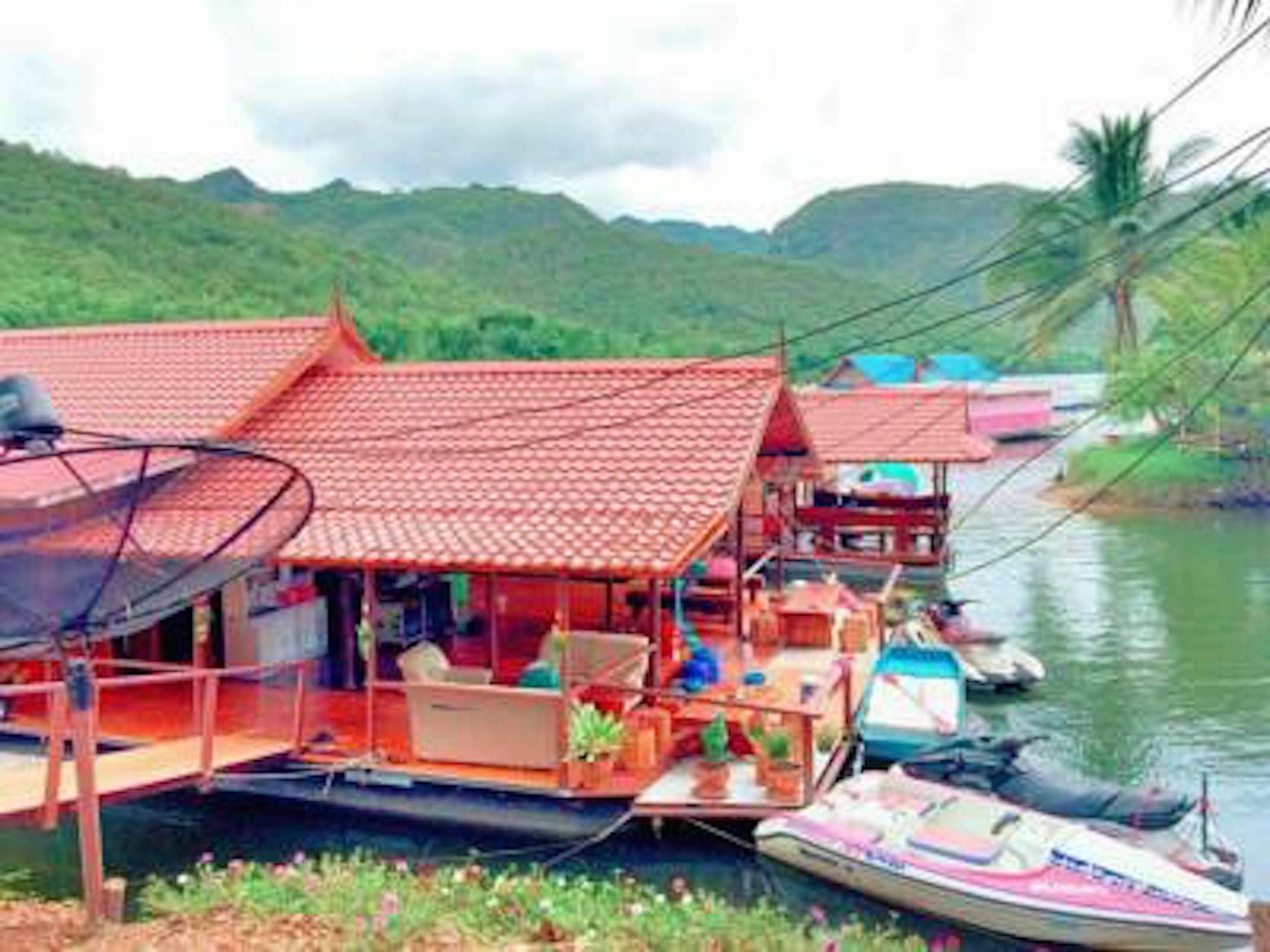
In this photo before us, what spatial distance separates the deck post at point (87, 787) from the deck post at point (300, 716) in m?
4.86

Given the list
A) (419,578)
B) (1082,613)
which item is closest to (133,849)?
(419,578)

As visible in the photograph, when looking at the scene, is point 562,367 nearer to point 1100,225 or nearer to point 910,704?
point 910,704

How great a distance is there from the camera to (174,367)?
1717 cm

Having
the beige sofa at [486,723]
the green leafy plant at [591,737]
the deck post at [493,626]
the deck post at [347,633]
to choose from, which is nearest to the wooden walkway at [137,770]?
the beige sofa at [486,723]

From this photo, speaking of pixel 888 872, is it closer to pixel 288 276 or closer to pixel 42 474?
pixel 42 474

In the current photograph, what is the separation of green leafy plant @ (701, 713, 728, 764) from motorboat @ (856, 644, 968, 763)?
2706 millimetres

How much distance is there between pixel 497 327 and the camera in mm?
59531

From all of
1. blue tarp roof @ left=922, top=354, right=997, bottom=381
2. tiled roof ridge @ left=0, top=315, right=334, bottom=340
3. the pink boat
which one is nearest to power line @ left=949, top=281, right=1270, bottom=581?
tiled roof ridge @ left=0, top=315, right=334, bottom=340

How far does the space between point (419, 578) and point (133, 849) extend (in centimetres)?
519

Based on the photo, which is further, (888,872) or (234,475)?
(888,872)

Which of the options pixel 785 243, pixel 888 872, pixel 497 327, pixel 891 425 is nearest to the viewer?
pixel 888 872

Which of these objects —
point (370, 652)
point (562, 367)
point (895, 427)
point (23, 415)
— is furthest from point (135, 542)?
point (895, 427)

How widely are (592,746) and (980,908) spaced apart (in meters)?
3.80

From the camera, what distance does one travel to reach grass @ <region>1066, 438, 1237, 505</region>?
38.6 m
